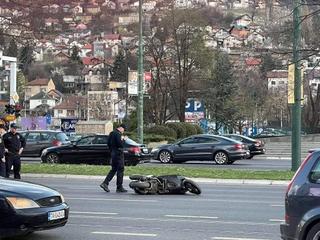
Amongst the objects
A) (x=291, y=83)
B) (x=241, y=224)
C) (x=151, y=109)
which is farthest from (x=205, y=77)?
(x=241, y=224)

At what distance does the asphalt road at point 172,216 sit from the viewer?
9.96 meters

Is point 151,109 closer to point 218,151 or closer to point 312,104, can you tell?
point 312,104

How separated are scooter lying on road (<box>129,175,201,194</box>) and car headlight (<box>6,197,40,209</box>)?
753cm

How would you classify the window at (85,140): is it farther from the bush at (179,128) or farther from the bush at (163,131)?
the bush at (179,128)

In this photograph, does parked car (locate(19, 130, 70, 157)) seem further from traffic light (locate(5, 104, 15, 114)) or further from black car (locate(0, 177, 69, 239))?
black car (locate(0, 177, 69, 239))

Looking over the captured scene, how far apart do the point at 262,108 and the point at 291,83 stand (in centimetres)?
5267

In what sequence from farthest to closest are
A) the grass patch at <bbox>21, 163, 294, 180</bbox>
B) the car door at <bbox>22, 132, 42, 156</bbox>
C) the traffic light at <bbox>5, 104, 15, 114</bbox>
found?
the car door at <bbox>22, 132, 42, 156</bbox> < the traffic light at <bbox>5, 104, 15, 114</bbox> < the grass patch at <bbox>21, 163, 294, 180</bbox>

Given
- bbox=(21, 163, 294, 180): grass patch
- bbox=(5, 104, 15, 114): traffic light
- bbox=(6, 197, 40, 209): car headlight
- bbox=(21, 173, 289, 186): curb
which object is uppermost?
bbox=(5, 104, 15, 114): traffic light

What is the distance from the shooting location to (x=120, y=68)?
257 feet

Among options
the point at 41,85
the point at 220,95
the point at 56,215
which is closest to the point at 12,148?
the point at 56,215

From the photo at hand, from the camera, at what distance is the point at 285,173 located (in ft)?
73.9

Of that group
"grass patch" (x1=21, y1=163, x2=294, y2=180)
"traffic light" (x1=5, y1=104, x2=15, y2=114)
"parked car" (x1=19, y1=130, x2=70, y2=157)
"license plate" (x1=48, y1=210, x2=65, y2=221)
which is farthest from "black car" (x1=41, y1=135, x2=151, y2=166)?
"license plate" (x1=48, y1=210, x2=65, y2=221)

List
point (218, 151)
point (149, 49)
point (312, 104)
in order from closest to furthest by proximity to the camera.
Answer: point (218, 151), point (149, 49), point (312, 104)

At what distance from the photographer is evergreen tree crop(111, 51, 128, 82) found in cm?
7441
